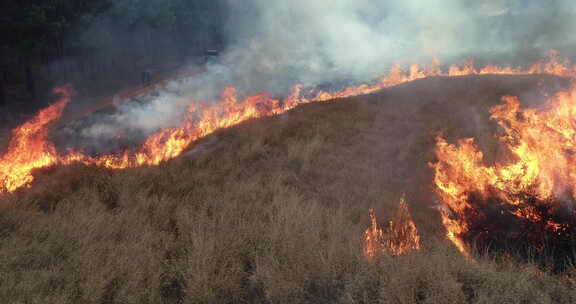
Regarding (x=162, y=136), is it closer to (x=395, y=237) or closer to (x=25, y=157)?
(x=25, y=157)

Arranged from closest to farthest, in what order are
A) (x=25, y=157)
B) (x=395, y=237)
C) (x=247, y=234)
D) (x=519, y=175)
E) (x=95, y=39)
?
(x=247, y=234), (x=395, y=237), (x=519, y=175), (x=25, y=157), (x=95, y=39)

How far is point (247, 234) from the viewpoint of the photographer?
3.99 metres

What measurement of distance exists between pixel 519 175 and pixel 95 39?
26.1 meters

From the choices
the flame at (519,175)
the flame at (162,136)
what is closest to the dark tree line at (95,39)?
the flame at (162,136)

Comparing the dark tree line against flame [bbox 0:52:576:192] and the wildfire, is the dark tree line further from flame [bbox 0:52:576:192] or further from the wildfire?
the wildfire

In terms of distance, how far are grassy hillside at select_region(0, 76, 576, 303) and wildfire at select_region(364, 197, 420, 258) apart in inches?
5.1

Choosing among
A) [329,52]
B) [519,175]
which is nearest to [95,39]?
[329,52]

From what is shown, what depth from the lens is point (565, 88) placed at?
29.7ft

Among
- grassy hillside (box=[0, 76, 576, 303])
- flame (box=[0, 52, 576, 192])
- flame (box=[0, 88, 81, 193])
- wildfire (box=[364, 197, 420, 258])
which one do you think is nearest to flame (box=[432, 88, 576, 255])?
grassy hillside (box=[0, 76, 576, 303])

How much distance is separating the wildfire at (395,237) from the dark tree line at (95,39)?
16.1 metres

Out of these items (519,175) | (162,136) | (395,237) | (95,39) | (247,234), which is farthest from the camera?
(95,39)

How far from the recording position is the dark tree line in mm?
15531

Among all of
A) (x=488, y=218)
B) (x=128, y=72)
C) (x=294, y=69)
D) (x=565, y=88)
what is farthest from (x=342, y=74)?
(x=128, y=72)

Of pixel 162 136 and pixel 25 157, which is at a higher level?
pixel 162 136
